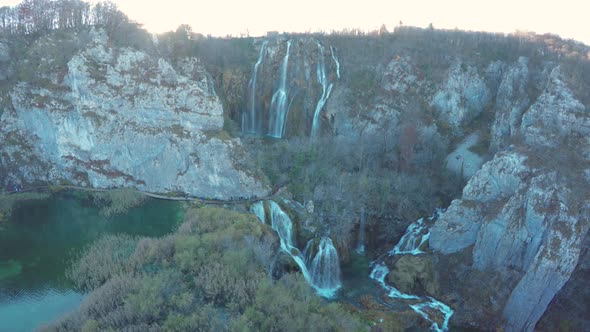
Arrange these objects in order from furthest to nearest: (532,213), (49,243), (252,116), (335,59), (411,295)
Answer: (335,59)
(252,116)
(49,243)
(411,295)
(532,213)

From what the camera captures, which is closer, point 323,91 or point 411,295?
point 411,295

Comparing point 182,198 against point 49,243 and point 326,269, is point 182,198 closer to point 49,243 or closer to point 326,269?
point 49,243

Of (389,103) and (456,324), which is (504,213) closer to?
(456,324)

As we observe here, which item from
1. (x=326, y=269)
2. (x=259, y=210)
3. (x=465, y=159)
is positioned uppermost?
(x=465, y=159)

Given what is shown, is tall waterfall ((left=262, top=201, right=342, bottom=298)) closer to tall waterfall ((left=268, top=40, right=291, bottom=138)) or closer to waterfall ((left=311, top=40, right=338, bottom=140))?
waterfall ((left=311, top=40, right=338, bottom=140))

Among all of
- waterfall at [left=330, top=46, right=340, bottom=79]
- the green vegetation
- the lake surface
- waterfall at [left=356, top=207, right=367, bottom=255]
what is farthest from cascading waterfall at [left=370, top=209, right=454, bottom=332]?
waterfall at [left=330, top=46, right=340, bottom=79]

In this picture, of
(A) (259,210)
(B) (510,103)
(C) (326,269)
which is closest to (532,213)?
(C) (326,269)

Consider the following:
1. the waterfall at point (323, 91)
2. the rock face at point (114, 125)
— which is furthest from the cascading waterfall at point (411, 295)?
the rock face at point (114, 125)

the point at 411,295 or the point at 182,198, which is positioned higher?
the point at 182,198
